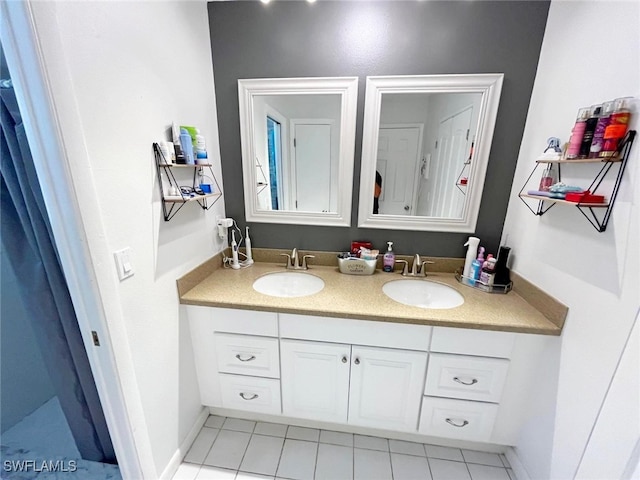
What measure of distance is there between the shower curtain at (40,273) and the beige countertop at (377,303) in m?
0.42

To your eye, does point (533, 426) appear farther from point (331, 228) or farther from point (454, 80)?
point (454, 80)

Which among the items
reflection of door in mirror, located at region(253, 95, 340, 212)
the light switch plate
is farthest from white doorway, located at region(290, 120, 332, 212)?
the light switch plate

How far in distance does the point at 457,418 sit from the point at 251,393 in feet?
3.48

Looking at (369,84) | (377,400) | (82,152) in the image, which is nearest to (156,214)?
(82,152)

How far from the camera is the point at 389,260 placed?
1.60 m

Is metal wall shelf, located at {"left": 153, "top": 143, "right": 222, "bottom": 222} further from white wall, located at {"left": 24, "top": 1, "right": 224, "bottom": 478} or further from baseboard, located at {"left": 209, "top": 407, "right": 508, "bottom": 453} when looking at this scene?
baseboard, located at {"left": 209, "top": 407, "right": 508, "bottom": 453}

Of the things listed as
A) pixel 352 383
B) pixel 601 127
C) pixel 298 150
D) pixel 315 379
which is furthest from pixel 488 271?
pixel 298 150

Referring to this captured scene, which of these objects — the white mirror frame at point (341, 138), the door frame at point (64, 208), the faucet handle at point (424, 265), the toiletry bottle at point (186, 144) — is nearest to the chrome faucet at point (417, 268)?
the faucet handle at point (424, 265)

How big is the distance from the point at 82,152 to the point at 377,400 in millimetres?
1557

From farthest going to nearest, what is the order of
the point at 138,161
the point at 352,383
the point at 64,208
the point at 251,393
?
the point at 251,393 → the point at 352,383 → the point at 138,161 → the point at 64,208

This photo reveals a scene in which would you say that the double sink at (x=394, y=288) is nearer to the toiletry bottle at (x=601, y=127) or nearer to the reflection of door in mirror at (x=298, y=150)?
the reflection of door in mirror at (x=298, y=150)

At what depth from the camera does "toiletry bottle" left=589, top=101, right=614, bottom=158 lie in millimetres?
848

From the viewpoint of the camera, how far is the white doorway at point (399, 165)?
143 centimetres

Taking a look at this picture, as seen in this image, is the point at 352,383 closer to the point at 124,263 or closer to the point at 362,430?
the point at 362,430
